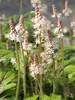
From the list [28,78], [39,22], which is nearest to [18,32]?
[39,22]

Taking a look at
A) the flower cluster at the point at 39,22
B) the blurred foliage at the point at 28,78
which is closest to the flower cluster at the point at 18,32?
the flower cluster at the point at 39,22

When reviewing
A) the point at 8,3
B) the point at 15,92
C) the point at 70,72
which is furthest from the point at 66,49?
the point at 8,3

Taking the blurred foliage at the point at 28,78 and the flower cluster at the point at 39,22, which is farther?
the blurred foliage at the point at 28,78

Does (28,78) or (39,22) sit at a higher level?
(39,22)

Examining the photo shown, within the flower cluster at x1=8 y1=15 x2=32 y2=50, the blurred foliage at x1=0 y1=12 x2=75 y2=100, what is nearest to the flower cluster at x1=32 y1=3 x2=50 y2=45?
the flower cluster at x1=8 y1=15 x2=32 y2=50

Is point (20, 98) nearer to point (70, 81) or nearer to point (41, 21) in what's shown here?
point (70, 81)

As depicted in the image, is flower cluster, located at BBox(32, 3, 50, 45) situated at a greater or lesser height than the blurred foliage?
greater

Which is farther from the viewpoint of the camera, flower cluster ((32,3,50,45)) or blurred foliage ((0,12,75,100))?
blurred foliage ((0,12,75,100))

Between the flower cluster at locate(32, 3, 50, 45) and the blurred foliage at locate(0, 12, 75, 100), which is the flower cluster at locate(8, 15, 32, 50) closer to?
the flower cluster at locate(32, 3, 50, 45)

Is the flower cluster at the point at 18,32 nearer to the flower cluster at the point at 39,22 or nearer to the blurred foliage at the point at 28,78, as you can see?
the flower cluster at the point at 39,22

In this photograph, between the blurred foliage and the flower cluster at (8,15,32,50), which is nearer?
the flower cluster at (8,15,32,50)

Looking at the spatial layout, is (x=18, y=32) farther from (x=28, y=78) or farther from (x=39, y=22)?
(x=28, y=78)

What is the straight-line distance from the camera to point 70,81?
3811 millimetres

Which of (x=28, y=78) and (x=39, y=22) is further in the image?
(x=28, y=78)
